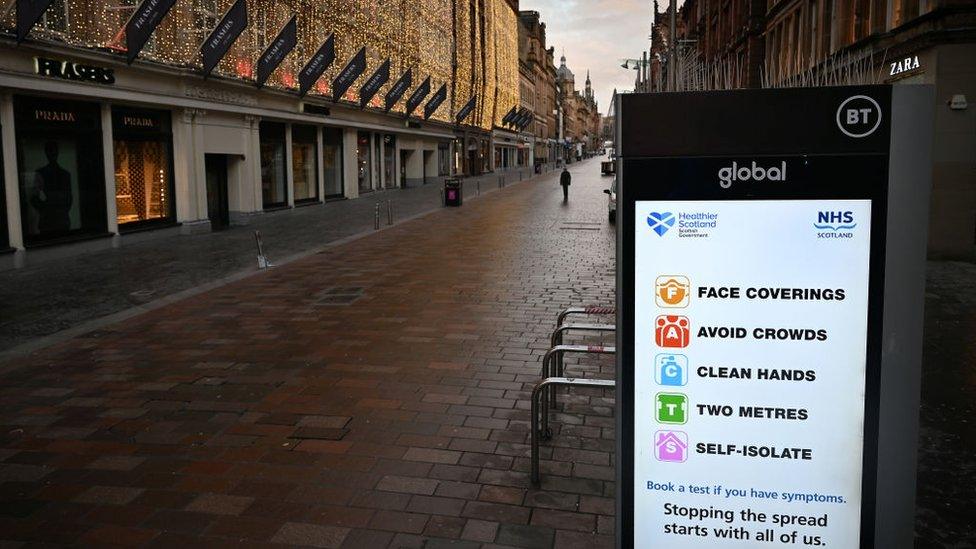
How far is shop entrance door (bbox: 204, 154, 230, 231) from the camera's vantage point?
73.0 feet

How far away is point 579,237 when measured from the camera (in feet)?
62.4

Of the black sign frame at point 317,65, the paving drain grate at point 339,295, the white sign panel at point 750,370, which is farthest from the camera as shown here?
the black sign frame at point 317,65

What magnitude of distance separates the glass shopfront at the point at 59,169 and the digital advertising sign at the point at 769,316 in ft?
49.8

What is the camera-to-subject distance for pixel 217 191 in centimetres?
2273

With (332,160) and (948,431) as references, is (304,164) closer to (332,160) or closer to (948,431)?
(332,160)

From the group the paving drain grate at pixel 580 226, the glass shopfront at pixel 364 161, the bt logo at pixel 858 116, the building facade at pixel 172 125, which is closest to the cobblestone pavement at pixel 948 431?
the bt logo at pixel 858 116

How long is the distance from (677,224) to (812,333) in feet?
1.90

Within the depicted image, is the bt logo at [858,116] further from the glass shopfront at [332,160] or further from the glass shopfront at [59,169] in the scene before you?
the glass shopfront at [332,160]

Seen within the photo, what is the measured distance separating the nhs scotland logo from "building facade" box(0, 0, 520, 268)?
15.0 m

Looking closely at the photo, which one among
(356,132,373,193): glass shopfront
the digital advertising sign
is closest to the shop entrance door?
(356,132,373,193): glass shopfront

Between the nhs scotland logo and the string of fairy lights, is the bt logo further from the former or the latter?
the string of fairy lights

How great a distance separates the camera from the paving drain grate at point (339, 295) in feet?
35.1

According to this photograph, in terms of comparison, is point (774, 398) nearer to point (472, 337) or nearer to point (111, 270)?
point (472, 337)

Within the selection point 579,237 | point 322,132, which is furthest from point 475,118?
point 579,237
